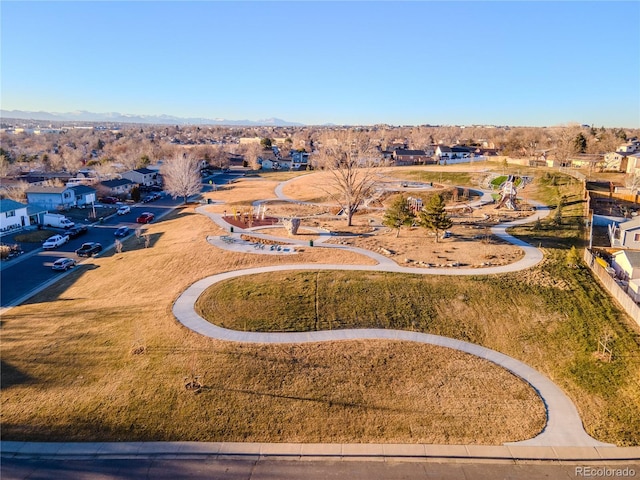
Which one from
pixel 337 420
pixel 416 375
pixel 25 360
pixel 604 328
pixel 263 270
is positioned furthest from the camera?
pixel 263 270

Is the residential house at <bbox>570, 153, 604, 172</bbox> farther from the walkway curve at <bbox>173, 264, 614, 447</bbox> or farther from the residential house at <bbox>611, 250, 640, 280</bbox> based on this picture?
the walkway curve at <bbox>173, 264, 614, 447</bbox>

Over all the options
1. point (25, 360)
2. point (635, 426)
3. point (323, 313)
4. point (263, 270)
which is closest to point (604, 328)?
point (635, 426)

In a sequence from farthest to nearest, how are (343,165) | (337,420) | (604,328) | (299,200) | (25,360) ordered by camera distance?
1. (299,200)
2. (343,165)
3. (604,328)
4. (25,360)
5. (337,420)

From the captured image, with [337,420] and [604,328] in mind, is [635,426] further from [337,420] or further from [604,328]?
[337,420]

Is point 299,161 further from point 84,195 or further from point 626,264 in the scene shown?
point 626,264

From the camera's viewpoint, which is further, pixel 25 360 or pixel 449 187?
pixel 449 187

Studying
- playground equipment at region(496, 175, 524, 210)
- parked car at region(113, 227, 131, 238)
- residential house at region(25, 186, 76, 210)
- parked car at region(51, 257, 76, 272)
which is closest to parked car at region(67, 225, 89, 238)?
parked car at region(113, 227, 131, 238)
